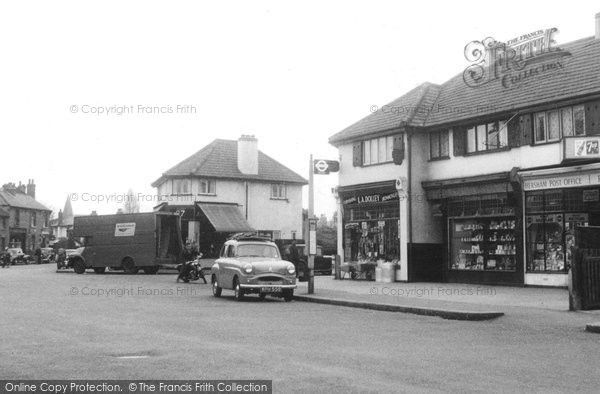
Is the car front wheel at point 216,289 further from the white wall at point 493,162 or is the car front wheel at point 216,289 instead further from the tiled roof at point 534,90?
the tiled roof at point 534,90

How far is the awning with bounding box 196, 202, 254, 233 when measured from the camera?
45531mm

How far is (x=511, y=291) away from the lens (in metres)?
21.8

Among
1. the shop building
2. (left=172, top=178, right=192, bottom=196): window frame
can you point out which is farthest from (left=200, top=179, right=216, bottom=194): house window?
(left=172, top=178, right=192, bottom=196): window frame

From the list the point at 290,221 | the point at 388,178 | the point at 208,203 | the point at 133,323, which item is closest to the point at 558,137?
the point at 388,178

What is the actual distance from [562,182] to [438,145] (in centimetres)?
625

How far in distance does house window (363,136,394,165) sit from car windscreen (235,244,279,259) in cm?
908

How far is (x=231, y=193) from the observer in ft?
166

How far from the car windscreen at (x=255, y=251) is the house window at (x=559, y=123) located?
9.54m

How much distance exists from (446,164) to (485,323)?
13240mm

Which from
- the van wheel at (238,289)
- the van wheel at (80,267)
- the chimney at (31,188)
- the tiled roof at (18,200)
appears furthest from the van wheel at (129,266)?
the chimney at (31,188)

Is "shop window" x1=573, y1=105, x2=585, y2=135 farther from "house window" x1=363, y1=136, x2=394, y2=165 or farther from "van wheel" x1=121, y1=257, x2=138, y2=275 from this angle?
"van wheel" x1=121, y1=257, x2=138, y2=275

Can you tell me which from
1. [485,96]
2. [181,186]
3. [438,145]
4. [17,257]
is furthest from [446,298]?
[17,257]

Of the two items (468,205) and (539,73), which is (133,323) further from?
(539,73)

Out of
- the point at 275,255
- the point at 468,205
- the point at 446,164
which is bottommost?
the point at 275,255
